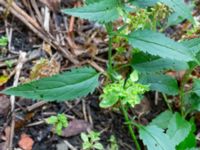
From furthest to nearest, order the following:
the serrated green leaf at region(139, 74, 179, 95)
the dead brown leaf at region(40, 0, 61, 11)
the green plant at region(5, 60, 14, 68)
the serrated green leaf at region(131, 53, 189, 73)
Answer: the dead brown leaf at region(40, 0, 61, 11) → the green plant at region(5, 60, 14, 68) → the serrated green leaf at region(139, 74, 179, 95) → the serrated green leaf at region(131, 53, 189, 73)

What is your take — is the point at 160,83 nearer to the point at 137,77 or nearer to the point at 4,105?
the point at 137,77

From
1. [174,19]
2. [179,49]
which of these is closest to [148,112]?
[174,19]

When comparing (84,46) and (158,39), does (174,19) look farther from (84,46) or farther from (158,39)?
(158,39)

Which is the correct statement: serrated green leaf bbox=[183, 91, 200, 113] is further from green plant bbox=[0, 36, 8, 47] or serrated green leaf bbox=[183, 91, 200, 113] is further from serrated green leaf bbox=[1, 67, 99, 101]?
green plant bbox=[0, 36, 8, 47]

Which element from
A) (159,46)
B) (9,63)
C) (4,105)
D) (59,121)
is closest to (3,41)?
(9,63)

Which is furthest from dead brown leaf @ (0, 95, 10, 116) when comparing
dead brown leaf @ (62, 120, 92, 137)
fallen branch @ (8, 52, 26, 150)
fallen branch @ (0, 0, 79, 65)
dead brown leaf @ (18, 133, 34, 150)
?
fallen branch @ (0, 0, 79, 65)

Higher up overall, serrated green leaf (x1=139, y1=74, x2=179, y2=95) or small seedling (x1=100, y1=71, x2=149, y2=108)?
small seedling (x1=100, y1=71, x2=149, y2=108)
